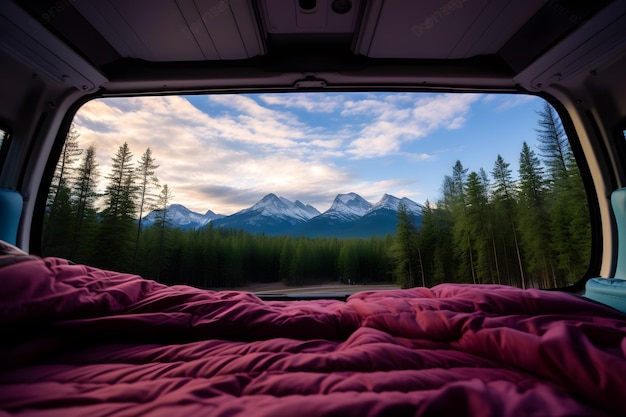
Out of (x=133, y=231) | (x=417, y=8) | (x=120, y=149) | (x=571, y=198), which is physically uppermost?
(x=417, y=8)

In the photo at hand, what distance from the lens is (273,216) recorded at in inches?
149

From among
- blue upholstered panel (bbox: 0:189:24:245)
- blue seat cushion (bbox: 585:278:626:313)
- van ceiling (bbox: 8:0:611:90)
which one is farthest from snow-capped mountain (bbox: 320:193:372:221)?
blue upholstered panel (bbox: 0:189:24:245)

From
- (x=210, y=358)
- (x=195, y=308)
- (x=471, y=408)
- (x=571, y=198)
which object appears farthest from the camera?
(x=571, y=198)

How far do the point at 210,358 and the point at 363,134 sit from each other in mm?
3536

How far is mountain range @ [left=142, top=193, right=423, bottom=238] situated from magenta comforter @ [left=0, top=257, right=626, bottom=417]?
2.16 metres

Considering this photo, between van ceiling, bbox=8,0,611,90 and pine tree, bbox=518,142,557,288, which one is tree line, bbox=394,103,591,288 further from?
van ceiling, bbox=8,0,611,90

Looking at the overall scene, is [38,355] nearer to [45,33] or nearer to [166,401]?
[166,401]

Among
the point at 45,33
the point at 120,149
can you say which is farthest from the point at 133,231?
the point at 45,33

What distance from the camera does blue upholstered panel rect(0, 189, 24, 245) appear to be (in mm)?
1837

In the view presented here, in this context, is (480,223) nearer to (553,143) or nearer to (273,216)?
(553,143)

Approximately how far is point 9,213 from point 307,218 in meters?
3.11

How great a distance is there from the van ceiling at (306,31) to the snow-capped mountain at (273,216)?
199cm

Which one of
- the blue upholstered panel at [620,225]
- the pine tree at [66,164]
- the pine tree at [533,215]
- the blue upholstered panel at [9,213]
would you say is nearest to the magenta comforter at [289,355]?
the blue upholstered panel at [9,213]

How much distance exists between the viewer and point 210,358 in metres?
0.69
